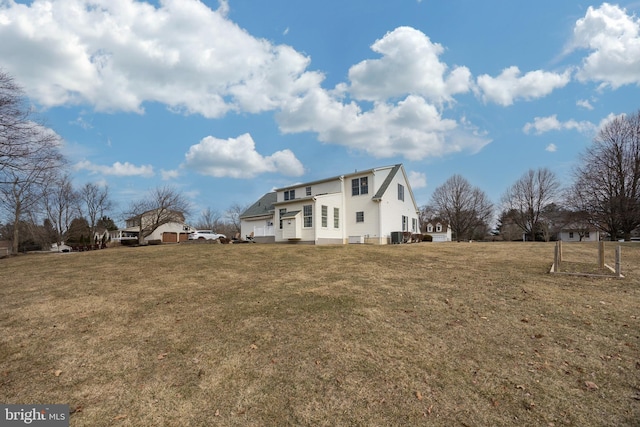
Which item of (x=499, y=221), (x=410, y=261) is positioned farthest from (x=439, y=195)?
(x=410, y=261)

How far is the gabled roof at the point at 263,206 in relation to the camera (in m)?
33.8

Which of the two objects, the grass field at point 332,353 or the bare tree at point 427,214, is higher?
the bare tree at point 427,214

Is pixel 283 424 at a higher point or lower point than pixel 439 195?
lower

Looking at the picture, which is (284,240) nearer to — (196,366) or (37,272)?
(37,272)

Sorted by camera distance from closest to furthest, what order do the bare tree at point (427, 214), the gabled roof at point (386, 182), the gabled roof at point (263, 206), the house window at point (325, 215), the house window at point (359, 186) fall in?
the house window at point (325, 215) < the gabled roof at point (386, 182) < the house window at point (359, 186) < the gabled roof at point (263, 206) < the bare tree at point (427, 214)

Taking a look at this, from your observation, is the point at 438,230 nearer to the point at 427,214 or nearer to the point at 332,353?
the point at 427,214

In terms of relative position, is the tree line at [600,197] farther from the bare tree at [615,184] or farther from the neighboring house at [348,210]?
the neighboring house at [348,210]

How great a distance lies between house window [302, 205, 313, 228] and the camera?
2539cm

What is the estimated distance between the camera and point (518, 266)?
452 inches

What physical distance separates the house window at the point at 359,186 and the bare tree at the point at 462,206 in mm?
33155

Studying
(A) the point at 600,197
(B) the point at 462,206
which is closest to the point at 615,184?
(A) the point at 600,197

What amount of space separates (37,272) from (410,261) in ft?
51.1

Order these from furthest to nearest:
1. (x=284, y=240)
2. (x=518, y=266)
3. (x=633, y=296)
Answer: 1. (x=284, y=240)
2. (x=518, y=266)
3. (x=633, y=296)

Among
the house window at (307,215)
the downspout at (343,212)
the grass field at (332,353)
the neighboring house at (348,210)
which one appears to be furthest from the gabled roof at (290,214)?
the grass field at (332,353)
